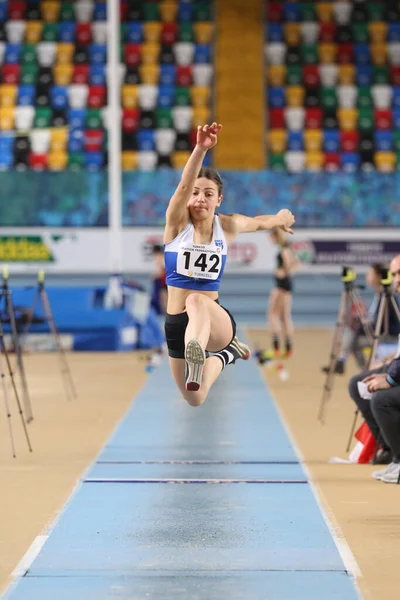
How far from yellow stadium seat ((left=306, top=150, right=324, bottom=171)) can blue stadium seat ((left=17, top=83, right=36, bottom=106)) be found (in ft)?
21.8

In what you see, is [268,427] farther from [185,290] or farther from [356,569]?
[356,569]

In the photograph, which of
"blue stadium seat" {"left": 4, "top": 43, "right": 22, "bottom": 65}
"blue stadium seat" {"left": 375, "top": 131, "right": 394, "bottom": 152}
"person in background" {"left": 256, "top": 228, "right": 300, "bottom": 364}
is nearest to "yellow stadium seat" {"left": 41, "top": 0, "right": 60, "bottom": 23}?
"blue stadium seat" {"left": 4, "top": 43, "right": 22, "bottom": 65}

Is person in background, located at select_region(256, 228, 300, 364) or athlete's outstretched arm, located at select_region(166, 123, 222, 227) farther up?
athlete's outstretched arm, located at select_region(166, 123, 222, 227)

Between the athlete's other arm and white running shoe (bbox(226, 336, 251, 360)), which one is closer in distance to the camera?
the athlete's other arm

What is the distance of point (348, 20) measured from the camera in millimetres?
28188

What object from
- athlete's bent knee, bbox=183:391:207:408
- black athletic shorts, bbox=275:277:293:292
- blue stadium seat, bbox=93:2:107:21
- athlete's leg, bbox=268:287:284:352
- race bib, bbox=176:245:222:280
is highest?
blue stadium seat, bbox=93:2:107:21

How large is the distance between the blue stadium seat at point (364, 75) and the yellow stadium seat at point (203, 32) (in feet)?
12.2

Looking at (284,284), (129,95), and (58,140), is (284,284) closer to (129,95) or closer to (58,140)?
(58,140)

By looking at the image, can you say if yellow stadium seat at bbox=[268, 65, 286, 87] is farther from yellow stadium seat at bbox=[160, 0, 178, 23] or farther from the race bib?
the race bib

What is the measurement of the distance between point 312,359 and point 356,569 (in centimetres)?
1185

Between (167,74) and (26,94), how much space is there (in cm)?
341

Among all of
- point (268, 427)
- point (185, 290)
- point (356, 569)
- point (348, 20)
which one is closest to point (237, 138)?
point (348, 20)

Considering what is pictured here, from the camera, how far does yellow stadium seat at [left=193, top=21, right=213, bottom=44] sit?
27719 mm

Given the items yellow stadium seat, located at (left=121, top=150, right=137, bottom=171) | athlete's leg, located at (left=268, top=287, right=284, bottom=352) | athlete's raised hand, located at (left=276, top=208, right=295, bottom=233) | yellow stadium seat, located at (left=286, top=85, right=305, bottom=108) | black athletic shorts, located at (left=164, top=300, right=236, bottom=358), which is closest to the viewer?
black athletic shorts, located at (left=164, top=300, right=236, bottom=358)
